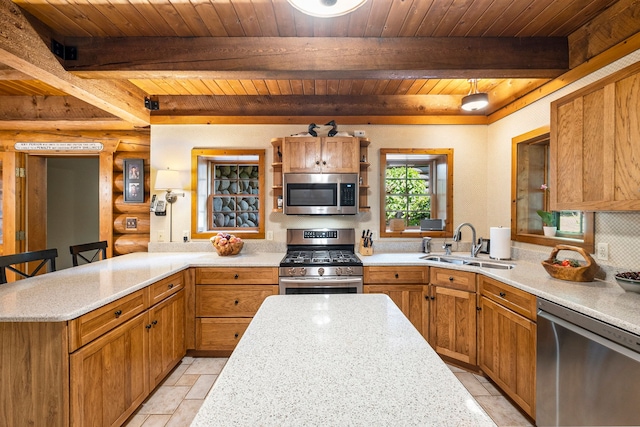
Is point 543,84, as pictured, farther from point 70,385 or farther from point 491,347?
point 70,385

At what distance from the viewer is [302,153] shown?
10.1 ft

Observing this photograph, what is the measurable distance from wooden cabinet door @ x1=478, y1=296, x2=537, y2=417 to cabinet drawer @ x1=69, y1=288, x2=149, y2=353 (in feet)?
8.14

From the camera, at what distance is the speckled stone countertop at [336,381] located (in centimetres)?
64

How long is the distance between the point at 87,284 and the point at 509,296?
2769 millimetres

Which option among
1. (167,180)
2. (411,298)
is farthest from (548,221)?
(167,180)

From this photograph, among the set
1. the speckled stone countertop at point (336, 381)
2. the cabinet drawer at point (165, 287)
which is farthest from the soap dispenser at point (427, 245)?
the cabinet drawer at point (165, 287)

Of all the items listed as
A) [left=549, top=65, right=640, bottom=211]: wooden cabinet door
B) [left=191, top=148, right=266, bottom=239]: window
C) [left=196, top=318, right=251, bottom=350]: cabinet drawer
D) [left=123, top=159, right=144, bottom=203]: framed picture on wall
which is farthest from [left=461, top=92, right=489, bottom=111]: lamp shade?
[left=123, top=159, right=144, bottom=203]: framed picture on wall

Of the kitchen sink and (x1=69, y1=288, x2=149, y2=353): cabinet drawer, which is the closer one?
(x1=69, y1=288, x2=149, y2=353): cabinet drawer

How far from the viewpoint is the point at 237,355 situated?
917 millimetres

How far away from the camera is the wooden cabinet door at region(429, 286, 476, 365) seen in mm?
2494

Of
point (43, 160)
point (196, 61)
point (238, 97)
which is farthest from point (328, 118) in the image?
point (43, 160)

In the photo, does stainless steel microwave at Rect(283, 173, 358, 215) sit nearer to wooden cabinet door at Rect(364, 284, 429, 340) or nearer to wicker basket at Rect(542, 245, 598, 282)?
wooden cabinet door at Rect(364, 284, 429, 340)

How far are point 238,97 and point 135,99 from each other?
100 cm

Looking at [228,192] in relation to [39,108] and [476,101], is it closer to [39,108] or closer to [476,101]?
[39,108]
